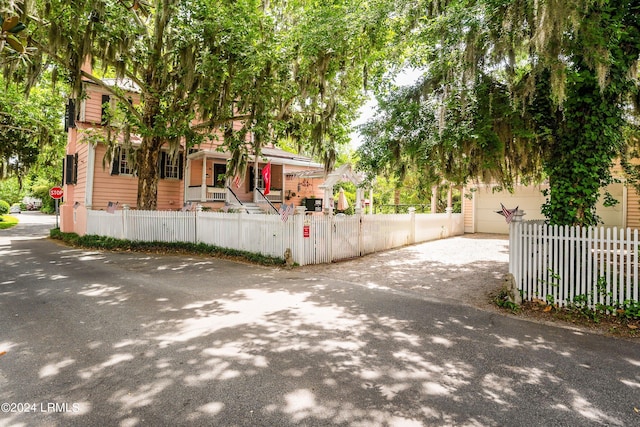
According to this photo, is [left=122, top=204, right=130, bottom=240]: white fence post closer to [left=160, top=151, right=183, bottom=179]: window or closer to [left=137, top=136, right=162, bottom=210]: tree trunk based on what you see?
[left=137, top=136, right=162, bottom=210]: tree trunk

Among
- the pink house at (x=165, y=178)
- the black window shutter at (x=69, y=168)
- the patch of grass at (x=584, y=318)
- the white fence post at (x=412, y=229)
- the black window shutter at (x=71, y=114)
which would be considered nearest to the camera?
the patch of grass at (x=584, y=318)

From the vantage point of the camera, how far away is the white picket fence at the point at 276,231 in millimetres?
9508

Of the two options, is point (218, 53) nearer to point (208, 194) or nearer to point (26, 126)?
point (208, 194)

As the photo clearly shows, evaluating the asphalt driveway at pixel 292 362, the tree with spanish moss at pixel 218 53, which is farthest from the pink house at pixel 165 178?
the asphalt driveway at pixel 292 362

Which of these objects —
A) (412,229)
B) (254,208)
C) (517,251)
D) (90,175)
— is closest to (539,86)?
(517,251)

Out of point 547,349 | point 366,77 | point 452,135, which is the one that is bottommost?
point 547,349

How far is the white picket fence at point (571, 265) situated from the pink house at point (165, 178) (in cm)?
1080

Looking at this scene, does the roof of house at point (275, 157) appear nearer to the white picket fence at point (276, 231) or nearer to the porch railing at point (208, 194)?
the porch railing at point (208, 194)

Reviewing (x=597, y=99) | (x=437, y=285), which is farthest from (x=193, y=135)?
(x=597, y=99)

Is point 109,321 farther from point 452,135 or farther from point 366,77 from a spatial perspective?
point 366,77

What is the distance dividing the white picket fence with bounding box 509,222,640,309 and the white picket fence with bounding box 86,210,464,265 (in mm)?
4966

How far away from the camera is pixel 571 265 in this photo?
556cm

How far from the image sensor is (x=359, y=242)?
35.9 feet

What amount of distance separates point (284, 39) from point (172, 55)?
390 cm
